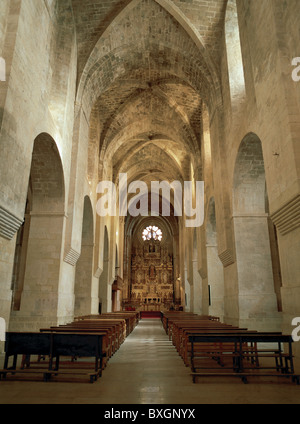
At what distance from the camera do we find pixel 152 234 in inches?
1535

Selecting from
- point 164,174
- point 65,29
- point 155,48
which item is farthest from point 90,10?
point 164,174

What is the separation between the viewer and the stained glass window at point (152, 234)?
3891cm

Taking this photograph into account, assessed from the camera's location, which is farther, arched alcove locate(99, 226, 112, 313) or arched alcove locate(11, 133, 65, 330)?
arched alcove locate(99, 226, 112, 313)

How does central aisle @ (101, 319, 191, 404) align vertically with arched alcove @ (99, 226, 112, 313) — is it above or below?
below

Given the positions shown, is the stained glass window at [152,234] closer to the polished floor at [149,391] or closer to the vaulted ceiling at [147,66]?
the vaulted ceiling at [147,66]

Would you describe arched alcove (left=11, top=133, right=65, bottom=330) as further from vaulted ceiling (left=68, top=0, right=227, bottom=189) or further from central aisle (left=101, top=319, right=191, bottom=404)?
vaulted ceiling (left=68, top=0, right=227, bottom=189)

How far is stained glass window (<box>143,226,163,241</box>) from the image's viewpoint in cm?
3891

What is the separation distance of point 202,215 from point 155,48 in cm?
832

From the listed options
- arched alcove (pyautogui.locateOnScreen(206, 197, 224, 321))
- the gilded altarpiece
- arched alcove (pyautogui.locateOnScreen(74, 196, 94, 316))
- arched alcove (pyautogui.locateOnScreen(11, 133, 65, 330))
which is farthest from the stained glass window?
arched alcove (pyautogui.locateOnScreen(11, 133, 65, 330))

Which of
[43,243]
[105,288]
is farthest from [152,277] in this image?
[43,243]

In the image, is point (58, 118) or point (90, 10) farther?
point (90, 10)

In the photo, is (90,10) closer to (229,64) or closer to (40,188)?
(229,64)

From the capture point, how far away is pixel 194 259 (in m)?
20.0

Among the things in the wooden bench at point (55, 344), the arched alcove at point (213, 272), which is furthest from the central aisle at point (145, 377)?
the arched alcove at point (213, 272)
